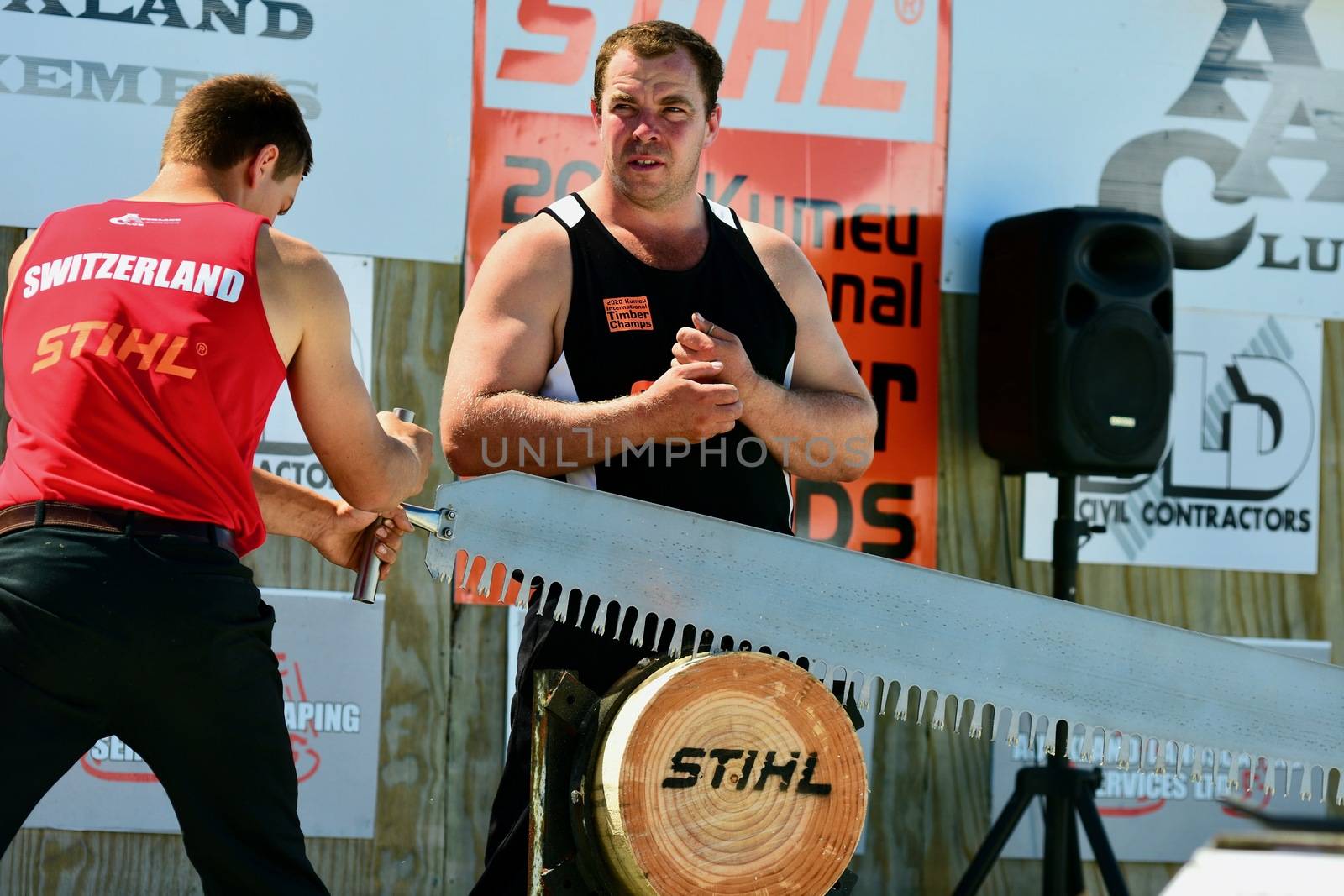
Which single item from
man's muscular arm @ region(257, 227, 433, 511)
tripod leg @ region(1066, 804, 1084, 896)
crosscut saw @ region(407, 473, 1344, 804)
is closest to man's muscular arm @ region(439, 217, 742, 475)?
man's muscular arm @ region(257, 227, 433, 511)

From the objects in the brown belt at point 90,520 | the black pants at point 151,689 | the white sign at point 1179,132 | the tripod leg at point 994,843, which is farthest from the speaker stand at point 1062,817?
the brown belt at point 90,520

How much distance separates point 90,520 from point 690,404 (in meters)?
0.98

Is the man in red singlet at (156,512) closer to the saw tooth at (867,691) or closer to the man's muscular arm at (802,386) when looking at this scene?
the man's muscular arm at (802,386)

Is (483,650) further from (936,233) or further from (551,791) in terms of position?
(551,791)

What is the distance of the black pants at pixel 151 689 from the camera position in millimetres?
2256

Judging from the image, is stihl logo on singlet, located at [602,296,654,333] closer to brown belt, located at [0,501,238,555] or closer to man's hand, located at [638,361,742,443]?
man's hand, located at [638,361,742,443]

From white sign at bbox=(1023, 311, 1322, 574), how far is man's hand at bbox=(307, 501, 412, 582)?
2939 mm

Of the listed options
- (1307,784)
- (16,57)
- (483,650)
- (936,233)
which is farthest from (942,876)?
(16,57)

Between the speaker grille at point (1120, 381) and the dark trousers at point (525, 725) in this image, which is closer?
the dark trousers at point (525, 725)

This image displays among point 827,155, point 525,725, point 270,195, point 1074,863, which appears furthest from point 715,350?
point 1074,863

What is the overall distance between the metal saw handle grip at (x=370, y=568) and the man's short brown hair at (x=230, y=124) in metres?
0.49

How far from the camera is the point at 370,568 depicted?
8.89 ft

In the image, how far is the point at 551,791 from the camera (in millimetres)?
2260

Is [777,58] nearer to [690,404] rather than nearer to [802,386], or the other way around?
[802,386]
